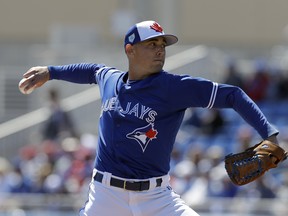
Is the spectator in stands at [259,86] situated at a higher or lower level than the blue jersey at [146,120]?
lower

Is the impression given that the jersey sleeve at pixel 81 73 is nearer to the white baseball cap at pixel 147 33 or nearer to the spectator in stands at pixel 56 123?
the white baseball cap at pixel 147 33

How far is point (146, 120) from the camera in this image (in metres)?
6.36

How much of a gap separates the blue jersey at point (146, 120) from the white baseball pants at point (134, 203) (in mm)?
112

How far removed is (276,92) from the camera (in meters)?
15.4

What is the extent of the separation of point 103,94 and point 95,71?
41 cm

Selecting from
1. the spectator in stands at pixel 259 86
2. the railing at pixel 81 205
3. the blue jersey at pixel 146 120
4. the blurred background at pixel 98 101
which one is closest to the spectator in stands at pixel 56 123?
the blurred background at pixel 98 101

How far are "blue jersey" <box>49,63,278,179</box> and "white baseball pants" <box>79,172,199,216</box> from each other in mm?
112

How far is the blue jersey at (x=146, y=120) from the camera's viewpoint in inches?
247

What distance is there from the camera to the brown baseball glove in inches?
232

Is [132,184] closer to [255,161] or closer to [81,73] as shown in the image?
[255,161]

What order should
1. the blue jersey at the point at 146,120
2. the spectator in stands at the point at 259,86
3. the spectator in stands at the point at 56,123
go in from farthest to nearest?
the spectator in stands at the point at 259,86
the spectator in stands at the point at 56,123
the blue jersey at the point at 146,120

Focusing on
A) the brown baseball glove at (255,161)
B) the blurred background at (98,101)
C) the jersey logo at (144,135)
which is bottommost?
the blurred background at (98,101)

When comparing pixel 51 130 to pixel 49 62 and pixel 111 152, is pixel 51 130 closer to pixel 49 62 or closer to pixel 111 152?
pixel 49 62

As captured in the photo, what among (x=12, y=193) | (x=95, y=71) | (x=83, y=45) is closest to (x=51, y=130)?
(x=12, y=193)
